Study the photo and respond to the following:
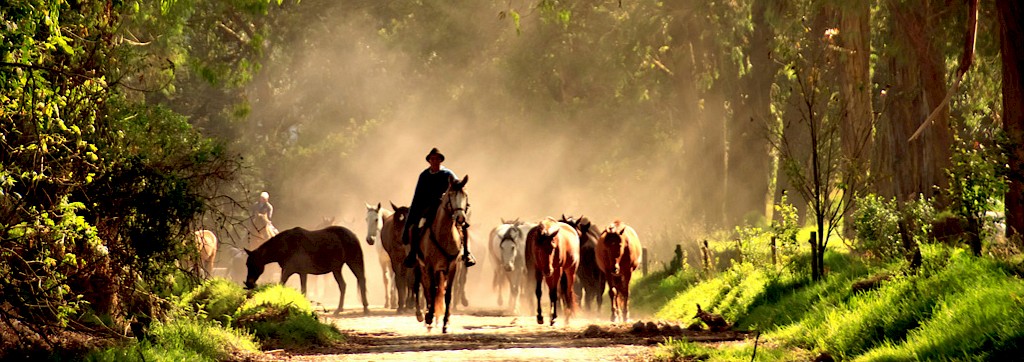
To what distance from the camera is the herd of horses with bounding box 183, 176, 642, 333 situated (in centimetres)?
1873

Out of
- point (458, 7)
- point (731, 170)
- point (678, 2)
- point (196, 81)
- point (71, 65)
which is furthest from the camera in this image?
point (196, 81)

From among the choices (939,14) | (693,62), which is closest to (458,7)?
(693,62)

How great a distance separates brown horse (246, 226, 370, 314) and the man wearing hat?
25.1 feet

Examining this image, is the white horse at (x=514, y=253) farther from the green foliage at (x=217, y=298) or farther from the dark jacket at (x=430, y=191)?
the green foliage at (x=217, y=298)

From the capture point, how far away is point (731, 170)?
4003cm

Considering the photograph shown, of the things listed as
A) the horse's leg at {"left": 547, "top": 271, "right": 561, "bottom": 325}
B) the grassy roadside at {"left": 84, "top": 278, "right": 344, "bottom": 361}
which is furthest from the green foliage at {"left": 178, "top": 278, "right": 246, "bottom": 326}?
the horse's leg at {"left": 547, "top": 271, "right": 561, "bottom": 325}

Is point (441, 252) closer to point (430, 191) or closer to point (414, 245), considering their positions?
point (414, 245)

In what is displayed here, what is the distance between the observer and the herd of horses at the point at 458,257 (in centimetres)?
1873

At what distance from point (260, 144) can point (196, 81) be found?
203 inches

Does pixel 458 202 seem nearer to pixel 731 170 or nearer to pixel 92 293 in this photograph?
pixel 92 293

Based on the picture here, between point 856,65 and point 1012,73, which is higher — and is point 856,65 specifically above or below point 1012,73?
above

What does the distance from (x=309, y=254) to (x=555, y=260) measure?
7.71m

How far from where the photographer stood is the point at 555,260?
2106cm

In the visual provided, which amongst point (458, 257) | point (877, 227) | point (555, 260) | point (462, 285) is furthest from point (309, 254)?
point (877, 227)
